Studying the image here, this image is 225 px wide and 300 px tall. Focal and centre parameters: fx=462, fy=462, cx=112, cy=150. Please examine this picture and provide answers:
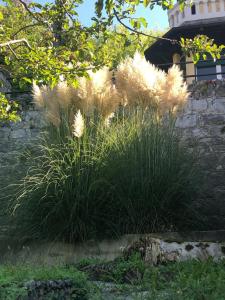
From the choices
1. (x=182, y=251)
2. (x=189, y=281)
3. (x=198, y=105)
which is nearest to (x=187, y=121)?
(x=198, y=105)

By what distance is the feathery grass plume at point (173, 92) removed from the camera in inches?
187

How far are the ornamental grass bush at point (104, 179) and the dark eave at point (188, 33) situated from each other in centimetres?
646

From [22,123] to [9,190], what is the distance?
213 centimetres

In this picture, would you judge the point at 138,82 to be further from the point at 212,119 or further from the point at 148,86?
the point at 212,119

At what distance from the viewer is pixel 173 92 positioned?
15.7 ft

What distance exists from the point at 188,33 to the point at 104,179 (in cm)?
761

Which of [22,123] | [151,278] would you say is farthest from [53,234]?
[22,123]

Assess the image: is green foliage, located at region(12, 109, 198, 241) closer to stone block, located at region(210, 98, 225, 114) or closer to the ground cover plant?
the ground cover plant

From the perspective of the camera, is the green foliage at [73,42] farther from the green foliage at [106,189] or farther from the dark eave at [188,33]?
the dark eave at [188,33]

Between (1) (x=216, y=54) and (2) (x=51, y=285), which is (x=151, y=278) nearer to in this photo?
(2) (x=51, y=285)

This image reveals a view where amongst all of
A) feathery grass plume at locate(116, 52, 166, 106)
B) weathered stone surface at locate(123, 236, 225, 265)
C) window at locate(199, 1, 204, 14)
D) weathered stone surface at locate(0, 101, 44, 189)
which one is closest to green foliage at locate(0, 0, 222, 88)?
feathery grass plume at locate(116, 52, 166, 106)

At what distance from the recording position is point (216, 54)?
3785 mm

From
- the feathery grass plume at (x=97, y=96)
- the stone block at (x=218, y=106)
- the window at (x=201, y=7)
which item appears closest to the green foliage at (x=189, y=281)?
the feathery grass plume at (x=97, y=96)

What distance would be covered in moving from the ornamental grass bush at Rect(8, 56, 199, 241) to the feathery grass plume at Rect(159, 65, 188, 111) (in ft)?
0.49
